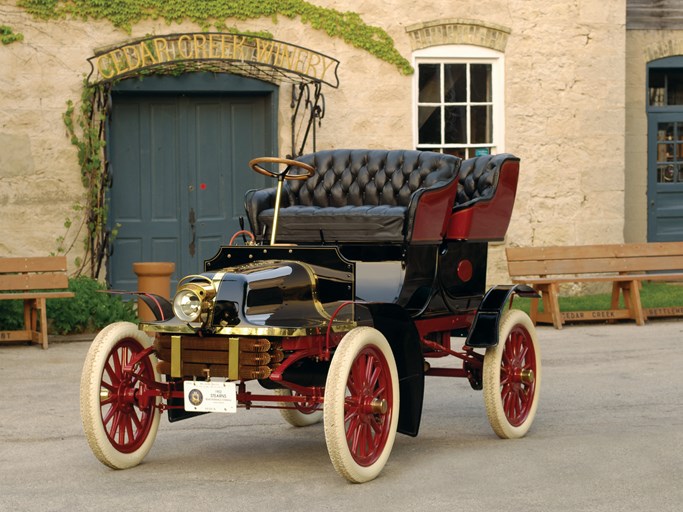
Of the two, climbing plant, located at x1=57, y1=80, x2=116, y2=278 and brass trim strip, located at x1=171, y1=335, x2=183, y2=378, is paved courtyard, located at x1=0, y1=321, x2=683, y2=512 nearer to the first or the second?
brass trim strip, located at x1=171, y1=335, x2=183, y2=378

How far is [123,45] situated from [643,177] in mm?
7431

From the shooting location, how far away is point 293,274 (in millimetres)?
6047

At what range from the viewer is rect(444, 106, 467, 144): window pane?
48.4ft

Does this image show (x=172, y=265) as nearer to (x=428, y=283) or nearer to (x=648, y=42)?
(x=428, y=283)

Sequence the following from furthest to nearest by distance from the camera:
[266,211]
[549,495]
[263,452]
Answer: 1. [266,211]
2. [263,452]
3. [549,495]

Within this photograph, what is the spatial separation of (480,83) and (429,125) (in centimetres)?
83

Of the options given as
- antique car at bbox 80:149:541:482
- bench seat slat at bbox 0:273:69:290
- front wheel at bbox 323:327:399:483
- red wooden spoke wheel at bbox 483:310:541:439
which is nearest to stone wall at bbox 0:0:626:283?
bench seat slat at bbox 0:273:69:290

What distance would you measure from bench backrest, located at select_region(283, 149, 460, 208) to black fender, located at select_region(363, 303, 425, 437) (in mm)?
1591

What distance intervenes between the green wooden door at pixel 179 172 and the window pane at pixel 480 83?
8.46 ft

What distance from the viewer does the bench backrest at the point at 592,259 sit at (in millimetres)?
12594

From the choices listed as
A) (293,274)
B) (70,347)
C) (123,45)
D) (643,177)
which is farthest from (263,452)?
(643,177)

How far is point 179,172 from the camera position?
1407cm

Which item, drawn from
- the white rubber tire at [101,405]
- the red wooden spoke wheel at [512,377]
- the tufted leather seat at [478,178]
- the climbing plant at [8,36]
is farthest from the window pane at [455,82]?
the white rubber tire at [101,405]

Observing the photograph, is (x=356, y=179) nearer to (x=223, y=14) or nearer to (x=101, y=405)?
(x=101, y=405)
